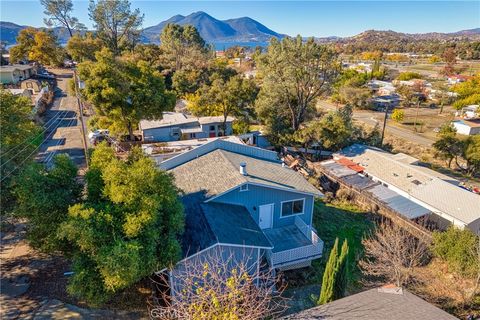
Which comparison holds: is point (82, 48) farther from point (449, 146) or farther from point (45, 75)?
point (449, 146)

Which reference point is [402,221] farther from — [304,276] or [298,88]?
[298,88]

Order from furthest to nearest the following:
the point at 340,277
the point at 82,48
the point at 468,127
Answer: the point at 82,48 → the point at 468,127 → the point at 340,277

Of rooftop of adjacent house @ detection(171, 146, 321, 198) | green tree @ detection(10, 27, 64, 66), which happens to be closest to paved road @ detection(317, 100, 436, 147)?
rooftop of adjacent house @ detection(171, 146, 321, 198)

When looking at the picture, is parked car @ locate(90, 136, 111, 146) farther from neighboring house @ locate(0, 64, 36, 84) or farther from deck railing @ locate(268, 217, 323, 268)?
neighboring house @ locate(0, 64, 36, 84)

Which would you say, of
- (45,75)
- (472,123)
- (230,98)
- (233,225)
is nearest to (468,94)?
(472,123)

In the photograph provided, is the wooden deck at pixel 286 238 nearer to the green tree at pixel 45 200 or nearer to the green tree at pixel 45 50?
the green tree at pixel 45 200

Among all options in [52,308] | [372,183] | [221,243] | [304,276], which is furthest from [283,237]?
[372,183]

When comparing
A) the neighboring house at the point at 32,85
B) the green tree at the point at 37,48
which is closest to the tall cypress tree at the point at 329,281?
the neighboring house at the point at 32,85
